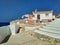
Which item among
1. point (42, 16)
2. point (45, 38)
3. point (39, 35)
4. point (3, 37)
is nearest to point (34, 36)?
point (39, 35)

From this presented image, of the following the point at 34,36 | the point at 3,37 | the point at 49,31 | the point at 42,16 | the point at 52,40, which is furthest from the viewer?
the point at 42,16

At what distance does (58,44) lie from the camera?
4621mm

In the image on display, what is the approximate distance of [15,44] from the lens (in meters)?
4.80

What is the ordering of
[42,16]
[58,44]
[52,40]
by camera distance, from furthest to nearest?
[42,16] < [52,40] < [58,44]

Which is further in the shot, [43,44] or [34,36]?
[34,36]

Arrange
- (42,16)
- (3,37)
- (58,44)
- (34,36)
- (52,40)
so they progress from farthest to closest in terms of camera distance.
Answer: (42,16), (3,37), (34,36), (52,40), (58,44)

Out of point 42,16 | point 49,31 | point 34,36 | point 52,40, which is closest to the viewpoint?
point 52,40

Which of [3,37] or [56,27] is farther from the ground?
[56,27]

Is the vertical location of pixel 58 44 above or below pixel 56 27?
below

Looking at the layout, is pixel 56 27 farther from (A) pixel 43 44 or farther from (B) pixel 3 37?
(B) pixel 3 37

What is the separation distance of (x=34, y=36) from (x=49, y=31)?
23.6 inches

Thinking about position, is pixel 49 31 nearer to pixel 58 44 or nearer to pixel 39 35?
pixel 39 35

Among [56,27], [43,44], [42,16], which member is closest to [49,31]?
[56,27]

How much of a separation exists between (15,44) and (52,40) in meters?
1.03
